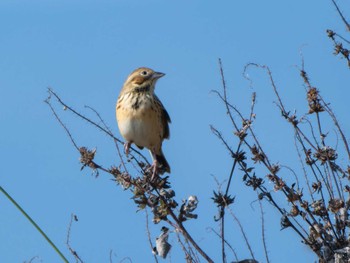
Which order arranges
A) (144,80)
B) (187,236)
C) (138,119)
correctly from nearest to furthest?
(187,236) → (138,119) → (144,80)

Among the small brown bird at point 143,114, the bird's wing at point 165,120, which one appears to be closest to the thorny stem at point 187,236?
the small brown bird at point 143,114

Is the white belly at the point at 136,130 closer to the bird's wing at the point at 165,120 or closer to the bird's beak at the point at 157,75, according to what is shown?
the bird's wing at the point at 165,120

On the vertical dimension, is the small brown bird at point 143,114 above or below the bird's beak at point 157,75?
below

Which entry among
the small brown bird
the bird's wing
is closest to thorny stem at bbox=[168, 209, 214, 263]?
the small brown bird

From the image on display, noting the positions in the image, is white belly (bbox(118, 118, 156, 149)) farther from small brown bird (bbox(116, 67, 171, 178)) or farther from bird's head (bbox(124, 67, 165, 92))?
bird's head (bbox(124, 67, 165, 92))

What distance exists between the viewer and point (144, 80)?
6.27m

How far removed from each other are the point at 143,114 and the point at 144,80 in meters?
0.39

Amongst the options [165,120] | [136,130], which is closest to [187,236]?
[136,130]

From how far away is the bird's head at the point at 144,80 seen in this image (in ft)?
20.5

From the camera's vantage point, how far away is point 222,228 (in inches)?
140

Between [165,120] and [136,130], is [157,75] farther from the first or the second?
[136,130]

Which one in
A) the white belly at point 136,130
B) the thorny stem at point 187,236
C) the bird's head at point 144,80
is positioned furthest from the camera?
the bird's head at point 144,80

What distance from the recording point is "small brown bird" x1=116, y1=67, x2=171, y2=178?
603 cm

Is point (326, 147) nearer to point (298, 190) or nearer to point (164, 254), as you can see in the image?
point (298, 190)
